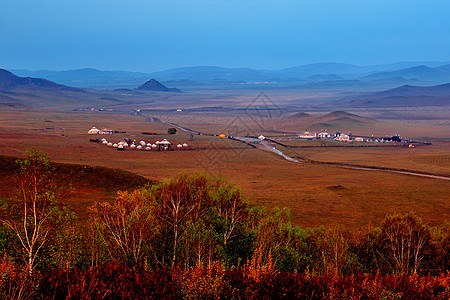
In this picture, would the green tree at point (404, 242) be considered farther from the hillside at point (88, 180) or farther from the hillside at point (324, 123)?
the hillside at point (324, 123)

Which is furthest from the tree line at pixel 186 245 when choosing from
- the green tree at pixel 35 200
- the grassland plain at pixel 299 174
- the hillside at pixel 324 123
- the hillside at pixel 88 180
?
the hillside at pixel 324 123

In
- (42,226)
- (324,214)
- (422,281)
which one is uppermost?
(42,226)

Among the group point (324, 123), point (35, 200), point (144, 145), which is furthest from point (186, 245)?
point (324, 123)

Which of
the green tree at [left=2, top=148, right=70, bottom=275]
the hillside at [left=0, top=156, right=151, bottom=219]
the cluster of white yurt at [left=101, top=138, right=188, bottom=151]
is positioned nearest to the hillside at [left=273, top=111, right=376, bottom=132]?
the cluster of white yurt at [left=101, top=138, right=188, bottom=151]

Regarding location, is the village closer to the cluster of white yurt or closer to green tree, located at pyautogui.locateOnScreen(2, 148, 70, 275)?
the cluster of white yurt

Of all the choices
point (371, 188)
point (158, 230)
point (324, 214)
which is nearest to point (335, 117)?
point (371, 188)

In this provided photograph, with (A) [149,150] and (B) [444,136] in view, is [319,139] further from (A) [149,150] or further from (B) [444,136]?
(A) [149,150]
